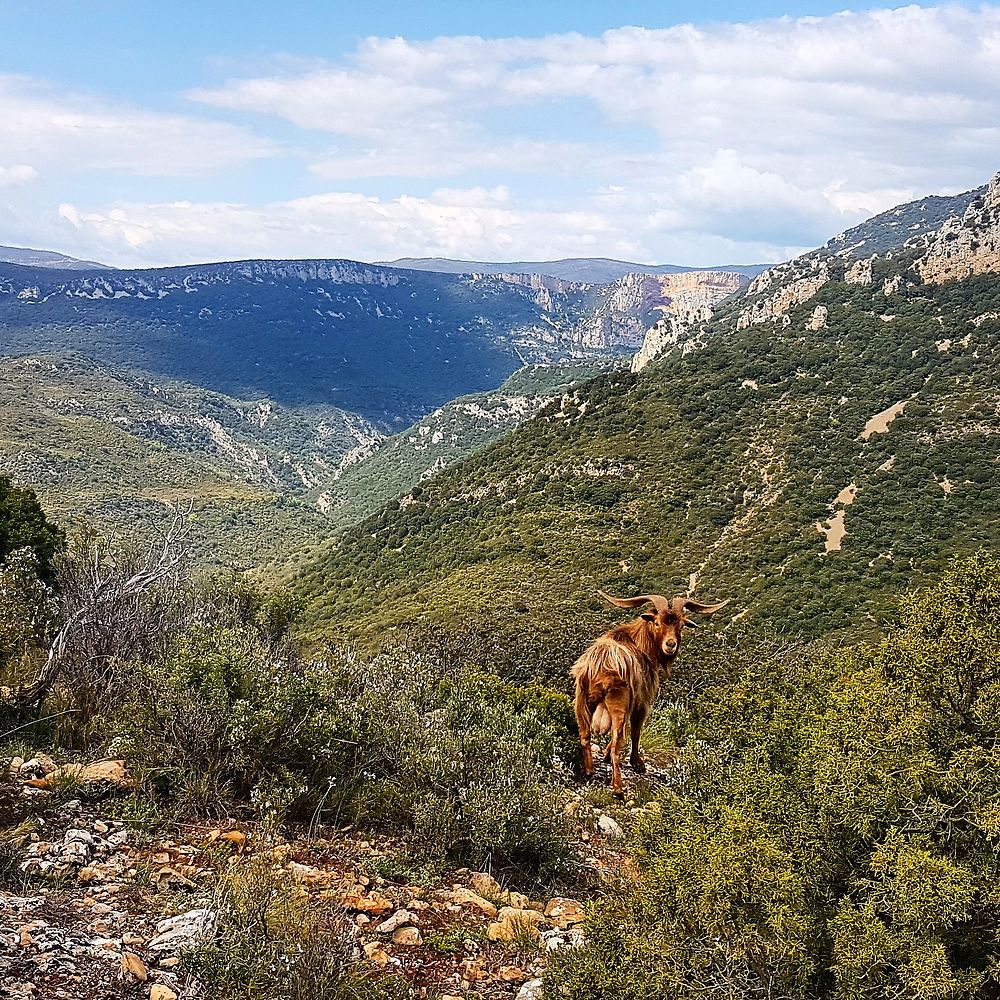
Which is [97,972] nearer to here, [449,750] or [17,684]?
[449,750]

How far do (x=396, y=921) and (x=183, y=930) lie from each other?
1148 mm

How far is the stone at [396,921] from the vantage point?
396 centimetres

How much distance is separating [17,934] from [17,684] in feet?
12.0

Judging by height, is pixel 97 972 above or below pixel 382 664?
above

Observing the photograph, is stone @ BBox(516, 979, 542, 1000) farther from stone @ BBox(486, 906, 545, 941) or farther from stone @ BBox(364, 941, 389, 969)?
stone @ BBox(364, 941, 389, 969)

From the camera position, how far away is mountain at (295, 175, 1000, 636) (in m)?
34.4

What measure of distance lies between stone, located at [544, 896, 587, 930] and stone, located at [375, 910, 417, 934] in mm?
921

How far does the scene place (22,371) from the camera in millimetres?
118875

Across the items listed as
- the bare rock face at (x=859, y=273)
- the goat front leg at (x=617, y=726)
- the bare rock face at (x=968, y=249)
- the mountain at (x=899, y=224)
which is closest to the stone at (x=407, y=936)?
the goat front leg at (x=617, y=726)

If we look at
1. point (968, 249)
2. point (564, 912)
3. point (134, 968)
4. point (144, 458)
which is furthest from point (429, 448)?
point (134, 968)

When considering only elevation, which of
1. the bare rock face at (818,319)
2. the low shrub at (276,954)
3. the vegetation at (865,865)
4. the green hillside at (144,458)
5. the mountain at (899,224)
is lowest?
the green hillside at (144,458)

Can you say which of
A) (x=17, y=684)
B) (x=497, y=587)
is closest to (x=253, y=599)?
(x=17, y=684)

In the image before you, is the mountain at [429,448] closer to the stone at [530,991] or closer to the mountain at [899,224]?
the mountain at [899,224]

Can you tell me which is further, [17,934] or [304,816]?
[304,816]
